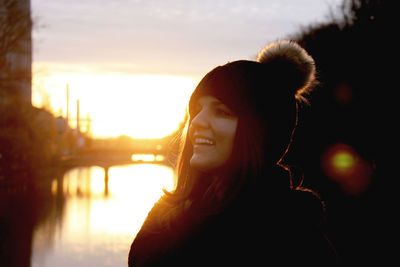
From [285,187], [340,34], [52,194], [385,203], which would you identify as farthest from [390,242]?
[52,194]

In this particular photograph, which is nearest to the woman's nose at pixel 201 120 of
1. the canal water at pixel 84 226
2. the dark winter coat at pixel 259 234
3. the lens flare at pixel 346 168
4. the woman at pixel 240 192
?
the woman at pixel 240 192

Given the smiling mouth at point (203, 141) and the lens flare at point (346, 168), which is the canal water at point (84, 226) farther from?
the smiling mouth at point (203, 141)

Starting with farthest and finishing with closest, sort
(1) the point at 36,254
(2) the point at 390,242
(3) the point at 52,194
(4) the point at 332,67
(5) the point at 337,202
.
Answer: (3) the point at 52,194
(4) the point at 332,67
(1) the point at 36,254
(5) the point at 337,202
(2) the point at 390,242

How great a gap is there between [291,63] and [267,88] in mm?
225

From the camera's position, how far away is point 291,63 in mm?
2562

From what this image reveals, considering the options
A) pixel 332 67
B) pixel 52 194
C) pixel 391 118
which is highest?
pixel 332 67

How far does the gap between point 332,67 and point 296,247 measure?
18.2 m

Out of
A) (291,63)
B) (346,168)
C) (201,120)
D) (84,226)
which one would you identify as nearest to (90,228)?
(84,226)

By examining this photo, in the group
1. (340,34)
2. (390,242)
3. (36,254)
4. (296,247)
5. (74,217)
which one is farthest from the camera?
(74,217)

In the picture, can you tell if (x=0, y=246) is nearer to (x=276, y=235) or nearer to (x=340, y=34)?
(x=340, y=34)

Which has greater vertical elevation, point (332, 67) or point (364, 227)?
point (332, 67)

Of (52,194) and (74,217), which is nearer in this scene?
(74,217)

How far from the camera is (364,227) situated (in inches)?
592

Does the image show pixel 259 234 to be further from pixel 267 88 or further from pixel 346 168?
pixel 346 168
